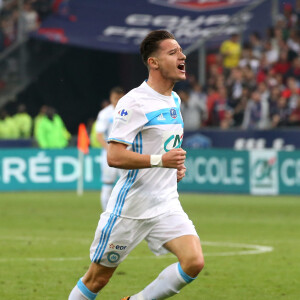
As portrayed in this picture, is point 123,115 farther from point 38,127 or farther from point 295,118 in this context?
point 38,127

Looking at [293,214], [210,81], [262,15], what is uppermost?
[262,15]

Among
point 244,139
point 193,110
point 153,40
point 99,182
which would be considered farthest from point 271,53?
point 153,40

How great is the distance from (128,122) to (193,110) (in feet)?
68.2

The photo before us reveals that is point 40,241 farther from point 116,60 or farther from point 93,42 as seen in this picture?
point 116,60

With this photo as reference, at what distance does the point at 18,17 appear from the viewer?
1351 inches

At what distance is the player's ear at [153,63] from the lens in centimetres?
725

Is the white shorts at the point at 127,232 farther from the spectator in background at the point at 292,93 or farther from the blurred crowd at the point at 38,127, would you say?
the blurred crowd at the point at 38,127

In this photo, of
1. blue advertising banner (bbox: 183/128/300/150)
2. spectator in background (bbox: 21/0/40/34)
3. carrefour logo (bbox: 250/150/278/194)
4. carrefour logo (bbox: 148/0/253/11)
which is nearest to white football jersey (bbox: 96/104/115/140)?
carrefour logo (bbox: 250/150/278/194)

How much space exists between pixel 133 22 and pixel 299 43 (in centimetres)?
557

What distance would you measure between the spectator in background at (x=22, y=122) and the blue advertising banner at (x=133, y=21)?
9.04ft

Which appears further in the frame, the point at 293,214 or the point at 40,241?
the point at 293,214

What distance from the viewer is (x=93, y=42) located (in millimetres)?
30531

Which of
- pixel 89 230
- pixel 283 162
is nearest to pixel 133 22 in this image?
pixel 283 162

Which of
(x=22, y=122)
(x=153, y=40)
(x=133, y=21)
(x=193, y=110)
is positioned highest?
(x=133, y=21)
